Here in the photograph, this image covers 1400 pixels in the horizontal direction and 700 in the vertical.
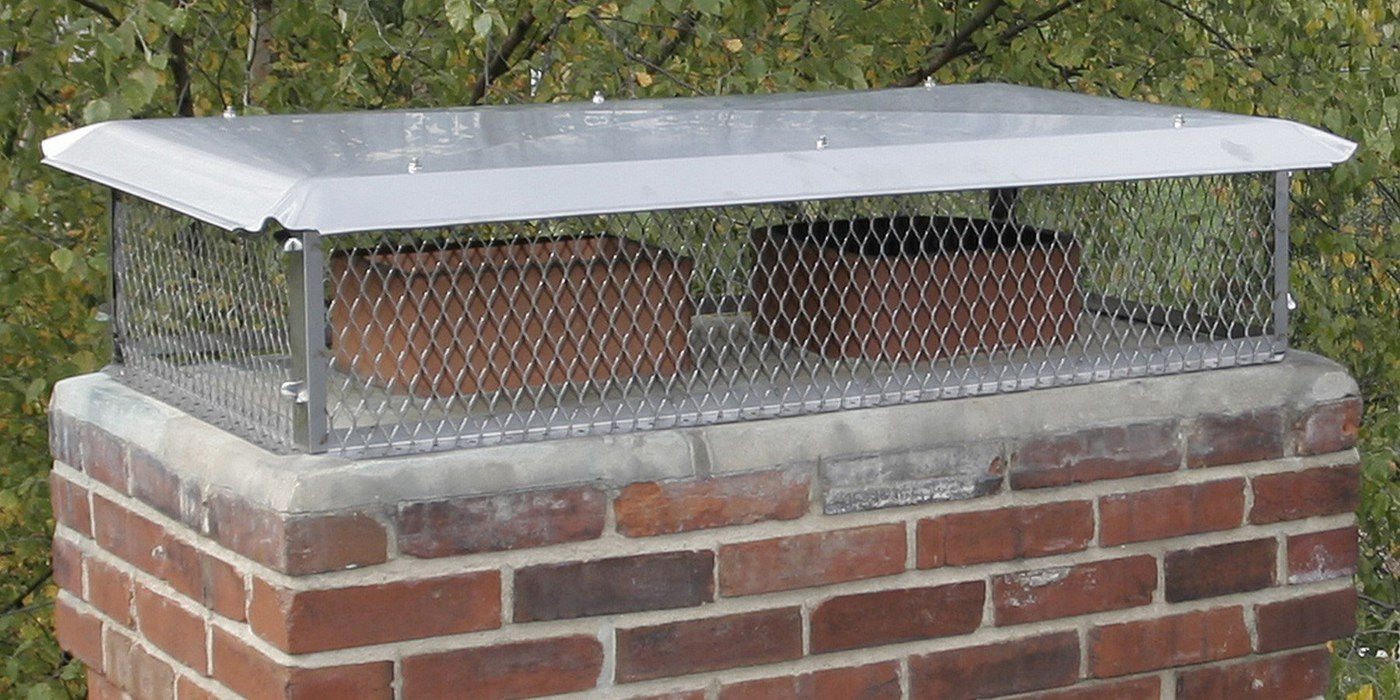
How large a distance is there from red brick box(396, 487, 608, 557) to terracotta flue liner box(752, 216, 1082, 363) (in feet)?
1.01

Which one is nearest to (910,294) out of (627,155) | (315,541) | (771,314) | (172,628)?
(771,314)

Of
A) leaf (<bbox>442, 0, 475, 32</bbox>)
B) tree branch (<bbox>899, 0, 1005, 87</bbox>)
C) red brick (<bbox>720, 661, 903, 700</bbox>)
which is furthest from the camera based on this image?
tree branch (<bbox>899, 0, 1005, 87</bbox>)

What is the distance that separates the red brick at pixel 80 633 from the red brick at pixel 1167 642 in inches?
43.7

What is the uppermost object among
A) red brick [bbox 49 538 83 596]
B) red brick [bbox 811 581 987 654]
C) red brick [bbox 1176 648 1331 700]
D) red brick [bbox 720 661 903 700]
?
red brick [bbox 811 581 987 654]

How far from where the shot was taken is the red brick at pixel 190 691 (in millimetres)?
2045

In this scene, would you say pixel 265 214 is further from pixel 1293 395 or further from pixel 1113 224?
pixel 1293 395

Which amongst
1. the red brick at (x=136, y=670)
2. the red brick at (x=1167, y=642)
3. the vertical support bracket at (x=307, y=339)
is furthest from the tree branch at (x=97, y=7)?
the red brick at (x=1167, y=642)

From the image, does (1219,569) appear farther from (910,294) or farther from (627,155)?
(627,155)

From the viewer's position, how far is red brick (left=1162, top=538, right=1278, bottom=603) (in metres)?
2.21

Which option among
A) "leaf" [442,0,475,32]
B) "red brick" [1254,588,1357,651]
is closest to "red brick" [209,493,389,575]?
"red brick" [1254,588,1357,651]

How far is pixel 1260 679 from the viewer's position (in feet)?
7.51

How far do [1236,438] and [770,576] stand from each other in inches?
22.1

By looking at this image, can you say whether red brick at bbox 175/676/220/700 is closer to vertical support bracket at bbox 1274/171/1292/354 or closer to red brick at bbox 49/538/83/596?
red brick at bbox 49/538/83/596

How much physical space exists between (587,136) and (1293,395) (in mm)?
824
